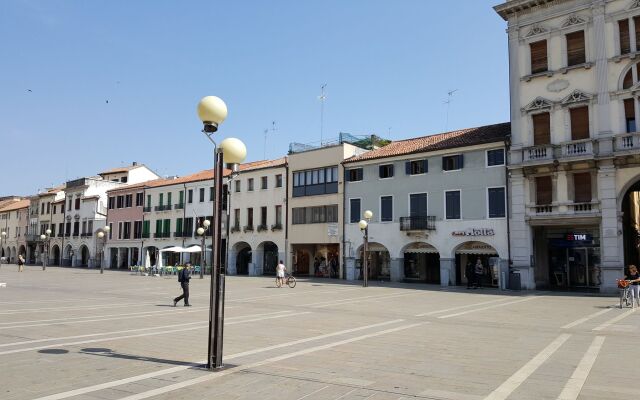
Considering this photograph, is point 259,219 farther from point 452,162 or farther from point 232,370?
point 232,370

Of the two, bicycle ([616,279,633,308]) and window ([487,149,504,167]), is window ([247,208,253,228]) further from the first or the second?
bicycle ([616,279,633,308])

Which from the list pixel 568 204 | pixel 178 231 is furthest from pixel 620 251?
pixel 178 231

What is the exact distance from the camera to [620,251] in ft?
84.7

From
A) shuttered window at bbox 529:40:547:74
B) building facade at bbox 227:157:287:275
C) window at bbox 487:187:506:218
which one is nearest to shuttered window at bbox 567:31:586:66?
shuttered window at bbox 529:40:547:74

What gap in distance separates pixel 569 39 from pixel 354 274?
21.0 m

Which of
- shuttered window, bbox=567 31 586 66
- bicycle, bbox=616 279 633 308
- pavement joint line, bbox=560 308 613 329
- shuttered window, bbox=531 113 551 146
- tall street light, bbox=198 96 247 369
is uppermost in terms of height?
shuttered window, bbox=567 31 586 66

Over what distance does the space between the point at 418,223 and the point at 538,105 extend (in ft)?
34.8

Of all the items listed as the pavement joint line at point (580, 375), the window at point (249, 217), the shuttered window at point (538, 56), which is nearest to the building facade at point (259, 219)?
the window at point (249, 217)

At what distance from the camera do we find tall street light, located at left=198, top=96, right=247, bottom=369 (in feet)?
25.0

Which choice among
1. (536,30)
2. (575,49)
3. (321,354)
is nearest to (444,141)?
(536,30)

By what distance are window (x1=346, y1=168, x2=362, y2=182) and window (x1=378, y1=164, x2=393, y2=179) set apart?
1.93 meters

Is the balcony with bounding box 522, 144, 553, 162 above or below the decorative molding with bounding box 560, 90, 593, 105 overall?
below

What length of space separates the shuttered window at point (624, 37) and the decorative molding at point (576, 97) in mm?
2755

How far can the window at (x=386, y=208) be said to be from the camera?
36.2 meters
